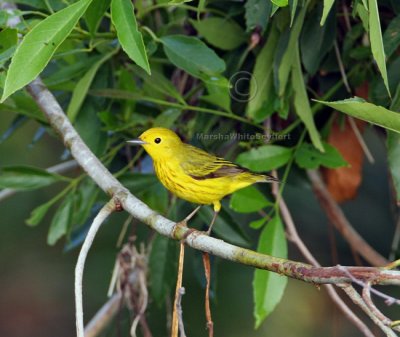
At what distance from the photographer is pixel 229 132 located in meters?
2.74

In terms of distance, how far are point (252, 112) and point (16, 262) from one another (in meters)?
2.26

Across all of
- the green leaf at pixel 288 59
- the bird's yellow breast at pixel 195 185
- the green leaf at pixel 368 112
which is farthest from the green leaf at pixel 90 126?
the green leaf at pixel 368 112

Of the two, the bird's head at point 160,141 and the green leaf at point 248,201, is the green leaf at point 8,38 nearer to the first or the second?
the bird's head at point 160,141

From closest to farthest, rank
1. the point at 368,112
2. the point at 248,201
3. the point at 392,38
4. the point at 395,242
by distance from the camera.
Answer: the point at 368,112
the point at 392,38
the point at 248,201
the point at 395,242

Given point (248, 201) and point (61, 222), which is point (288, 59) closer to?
point (248, 201)

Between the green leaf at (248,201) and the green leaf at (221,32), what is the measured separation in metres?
0.44

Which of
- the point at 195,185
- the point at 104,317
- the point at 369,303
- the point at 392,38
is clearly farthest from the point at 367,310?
the point at 104,317

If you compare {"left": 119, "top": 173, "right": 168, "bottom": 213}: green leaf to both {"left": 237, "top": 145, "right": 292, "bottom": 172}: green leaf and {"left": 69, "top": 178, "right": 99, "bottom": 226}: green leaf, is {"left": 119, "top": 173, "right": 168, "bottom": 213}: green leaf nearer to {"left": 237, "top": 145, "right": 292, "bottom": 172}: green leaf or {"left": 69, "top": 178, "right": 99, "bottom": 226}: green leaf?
{"left": 69, "top": 178, "right": 99, "bottom": 226}: green leaf

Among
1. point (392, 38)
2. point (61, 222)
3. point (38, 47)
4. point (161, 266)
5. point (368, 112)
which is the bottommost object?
point (161, 266)

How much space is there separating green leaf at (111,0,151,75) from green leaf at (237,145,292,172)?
795mm

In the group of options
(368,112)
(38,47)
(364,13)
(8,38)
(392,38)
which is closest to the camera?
(368,112)

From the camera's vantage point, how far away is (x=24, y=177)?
2549 millimetres

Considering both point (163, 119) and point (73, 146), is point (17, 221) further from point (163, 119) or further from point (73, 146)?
point (73, 146)

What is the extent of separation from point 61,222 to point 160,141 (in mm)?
398
